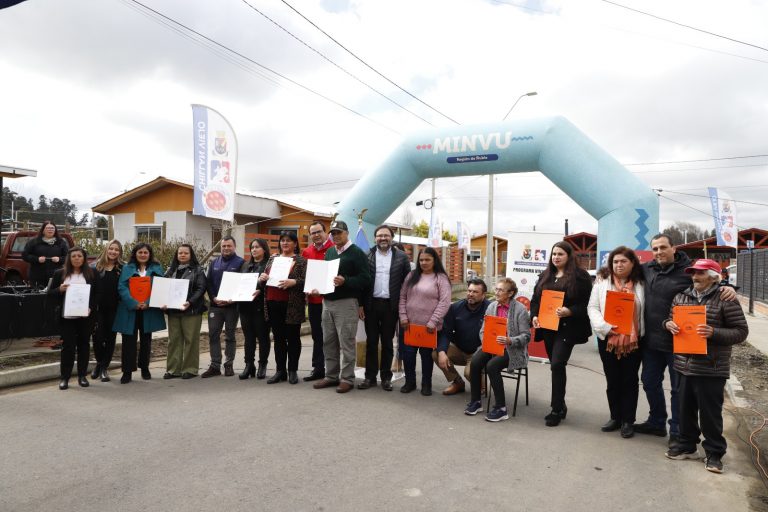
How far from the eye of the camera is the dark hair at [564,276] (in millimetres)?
5188

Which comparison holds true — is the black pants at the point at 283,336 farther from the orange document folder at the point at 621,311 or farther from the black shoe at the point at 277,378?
the orange document folder at the point at 621,311

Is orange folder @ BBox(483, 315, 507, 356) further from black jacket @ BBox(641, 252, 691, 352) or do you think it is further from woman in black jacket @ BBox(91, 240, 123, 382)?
woman in black jacket @ BBox(91, 240, 123, 382)

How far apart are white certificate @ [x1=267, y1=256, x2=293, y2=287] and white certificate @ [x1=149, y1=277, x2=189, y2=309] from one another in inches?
47.9

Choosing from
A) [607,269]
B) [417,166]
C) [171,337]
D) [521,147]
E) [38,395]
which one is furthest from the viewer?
[417,166]

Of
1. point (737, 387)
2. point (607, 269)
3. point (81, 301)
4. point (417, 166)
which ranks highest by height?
point (417, 166)

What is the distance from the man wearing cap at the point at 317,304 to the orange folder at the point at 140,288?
78.9 inches

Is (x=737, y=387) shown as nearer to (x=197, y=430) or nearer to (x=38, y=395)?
(x=197, y=430)

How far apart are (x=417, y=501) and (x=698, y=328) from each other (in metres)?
2.56

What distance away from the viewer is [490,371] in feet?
17.9

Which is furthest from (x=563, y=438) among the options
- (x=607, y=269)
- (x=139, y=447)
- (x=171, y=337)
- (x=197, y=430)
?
(x=171, y=337)

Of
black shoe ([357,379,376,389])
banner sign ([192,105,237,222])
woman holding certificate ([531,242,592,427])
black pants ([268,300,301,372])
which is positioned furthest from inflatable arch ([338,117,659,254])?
black shoe ([357,379,376,389])

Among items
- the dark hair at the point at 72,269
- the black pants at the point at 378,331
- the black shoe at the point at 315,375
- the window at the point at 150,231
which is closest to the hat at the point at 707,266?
the black pants at the point at 378,331

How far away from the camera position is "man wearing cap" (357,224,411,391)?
6363mm

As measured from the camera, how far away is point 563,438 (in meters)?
4.82
